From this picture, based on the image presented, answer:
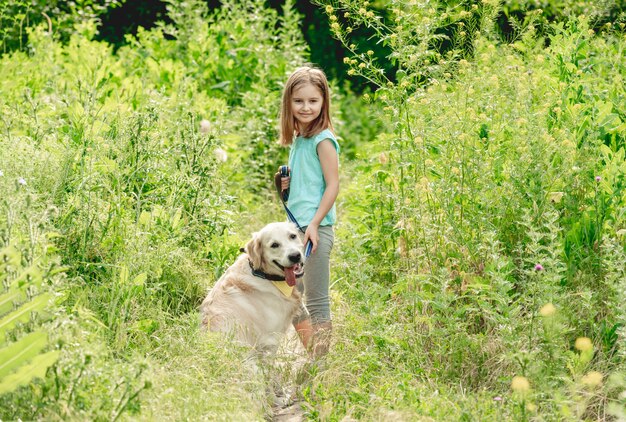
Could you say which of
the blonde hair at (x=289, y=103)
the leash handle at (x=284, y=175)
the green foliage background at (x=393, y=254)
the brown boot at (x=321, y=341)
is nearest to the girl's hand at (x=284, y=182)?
the leash handle at (x=284, y=175)

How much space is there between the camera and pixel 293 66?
965cm

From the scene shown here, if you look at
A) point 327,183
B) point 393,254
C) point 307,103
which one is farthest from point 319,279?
point 307,103

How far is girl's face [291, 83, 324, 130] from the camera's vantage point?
493cm

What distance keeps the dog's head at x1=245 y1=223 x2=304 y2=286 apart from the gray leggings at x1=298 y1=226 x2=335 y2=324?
0.60 feet

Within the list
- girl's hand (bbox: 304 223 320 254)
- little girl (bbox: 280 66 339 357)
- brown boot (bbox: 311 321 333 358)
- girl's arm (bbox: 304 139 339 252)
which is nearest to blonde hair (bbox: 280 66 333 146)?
little girl (bbox: 280 66 339 357)

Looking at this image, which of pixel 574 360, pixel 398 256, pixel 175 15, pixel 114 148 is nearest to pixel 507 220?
pixel 398 256

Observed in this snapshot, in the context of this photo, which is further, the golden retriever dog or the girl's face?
the girl's face

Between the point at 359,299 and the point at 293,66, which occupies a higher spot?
the point at 293,66

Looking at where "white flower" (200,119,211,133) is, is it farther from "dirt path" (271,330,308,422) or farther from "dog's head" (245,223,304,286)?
"dirt path" (271,330,308,422)

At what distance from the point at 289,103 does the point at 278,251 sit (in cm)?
97

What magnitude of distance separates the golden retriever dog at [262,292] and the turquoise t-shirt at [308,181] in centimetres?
19

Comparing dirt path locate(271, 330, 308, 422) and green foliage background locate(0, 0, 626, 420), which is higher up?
green foliage background locate(0, 0, 626, 420)

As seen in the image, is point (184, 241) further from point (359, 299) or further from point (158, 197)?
point (359, 299)

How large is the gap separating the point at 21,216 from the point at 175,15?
6.62 m
